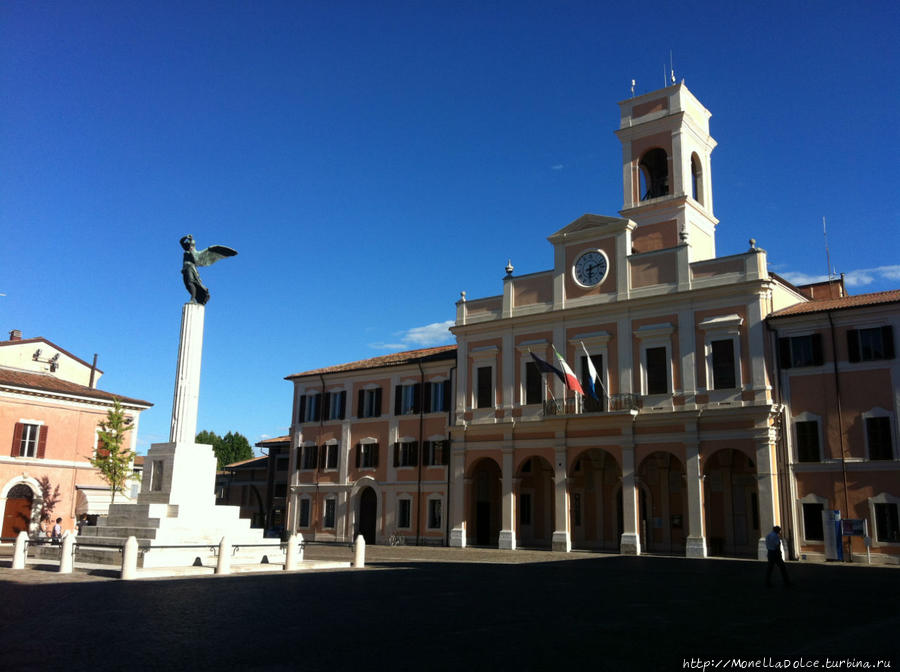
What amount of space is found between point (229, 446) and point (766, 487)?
67.7m

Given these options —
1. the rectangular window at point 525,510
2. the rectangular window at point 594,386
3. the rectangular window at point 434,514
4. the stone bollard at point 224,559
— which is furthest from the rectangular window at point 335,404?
the stone bollard at point 224,559

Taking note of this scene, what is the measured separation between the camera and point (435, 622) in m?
10.4

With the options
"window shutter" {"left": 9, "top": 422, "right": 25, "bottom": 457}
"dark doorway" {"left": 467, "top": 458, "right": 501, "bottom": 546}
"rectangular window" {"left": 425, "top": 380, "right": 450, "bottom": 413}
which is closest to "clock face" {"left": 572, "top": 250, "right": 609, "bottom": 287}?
"rectangular window" {"left": 425, "top": 380, "right": 450, "bottom": 413}

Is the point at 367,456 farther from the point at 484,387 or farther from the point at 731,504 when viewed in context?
the point at 731,504

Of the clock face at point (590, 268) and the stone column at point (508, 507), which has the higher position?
the clock face at point (590, 268)

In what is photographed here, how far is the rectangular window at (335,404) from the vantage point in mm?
43844

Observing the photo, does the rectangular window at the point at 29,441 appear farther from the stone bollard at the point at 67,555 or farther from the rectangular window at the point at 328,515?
the stone bollard at the point at 67,555

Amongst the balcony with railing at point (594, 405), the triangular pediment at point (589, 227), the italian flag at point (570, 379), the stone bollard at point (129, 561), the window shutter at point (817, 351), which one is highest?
the triangular pediment at point (589, 227)

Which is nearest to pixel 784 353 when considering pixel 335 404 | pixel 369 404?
pixel 369 404

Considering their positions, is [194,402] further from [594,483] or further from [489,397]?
[594,483]

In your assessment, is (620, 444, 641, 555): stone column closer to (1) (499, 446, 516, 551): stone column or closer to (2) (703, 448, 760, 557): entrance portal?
(2) (703, 448, 760, 557): entrance portal

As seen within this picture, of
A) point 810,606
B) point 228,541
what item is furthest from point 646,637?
point 228,541

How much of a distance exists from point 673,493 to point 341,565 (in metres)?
17.7

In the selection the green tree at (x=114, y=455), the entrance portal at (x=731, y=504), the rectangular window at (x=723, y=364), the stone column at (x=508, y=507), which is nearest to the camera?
the rectangular window at (x=723, y=364)
